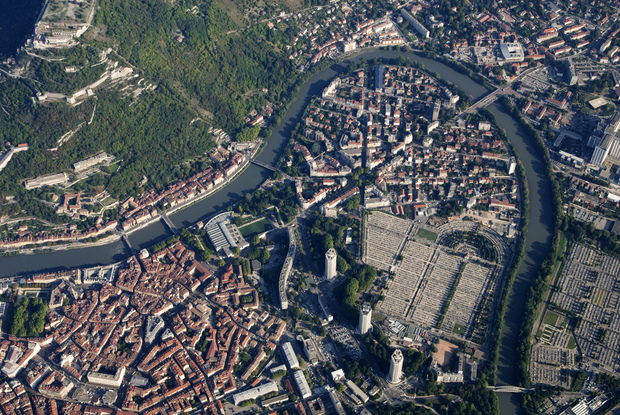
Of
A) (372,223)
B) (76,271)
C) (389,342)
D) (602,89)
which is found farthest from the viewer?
(602,89)

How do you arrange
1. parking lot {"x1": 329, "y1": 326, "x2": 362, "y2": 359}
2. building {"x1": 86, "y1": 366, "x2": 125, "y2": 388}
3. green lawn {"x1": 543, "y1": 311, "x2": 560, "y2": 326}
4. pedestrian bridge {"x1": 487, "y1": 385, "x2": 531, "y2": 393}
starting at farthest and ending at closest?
green lawn {"x1": 543, "y1": 311, "x2": 560, "y2": 326} → parking lot {"x1": 329, "y1": 326, "x2": 362, "y2": 359} → building {"x1": 86, "y1": 366, "x2": 125, "y2": 388} → pedestrian bridge {"x1": 487, "y1": 385, "x2": 531, "y2": 393}

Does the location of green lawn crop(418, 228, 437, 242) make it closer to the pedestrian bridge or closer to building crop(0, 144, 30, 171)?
the pedestrian bridge

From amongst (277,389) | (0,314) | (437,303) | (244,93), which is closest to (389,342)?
(437,303)

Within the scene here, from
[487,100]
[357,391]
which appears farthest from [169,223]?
[487,100]

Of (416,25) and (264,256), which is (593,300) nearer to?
(264,256)

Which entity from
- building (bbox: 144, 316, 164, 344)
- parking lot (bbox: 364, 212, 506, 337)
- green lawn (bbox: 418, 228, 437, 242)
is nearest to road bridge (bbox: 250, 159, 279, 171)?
parking lot (bbox: 364, 212, 506, 337)

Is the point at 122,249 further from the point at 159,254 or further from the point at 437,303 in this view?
the point at 437,303
